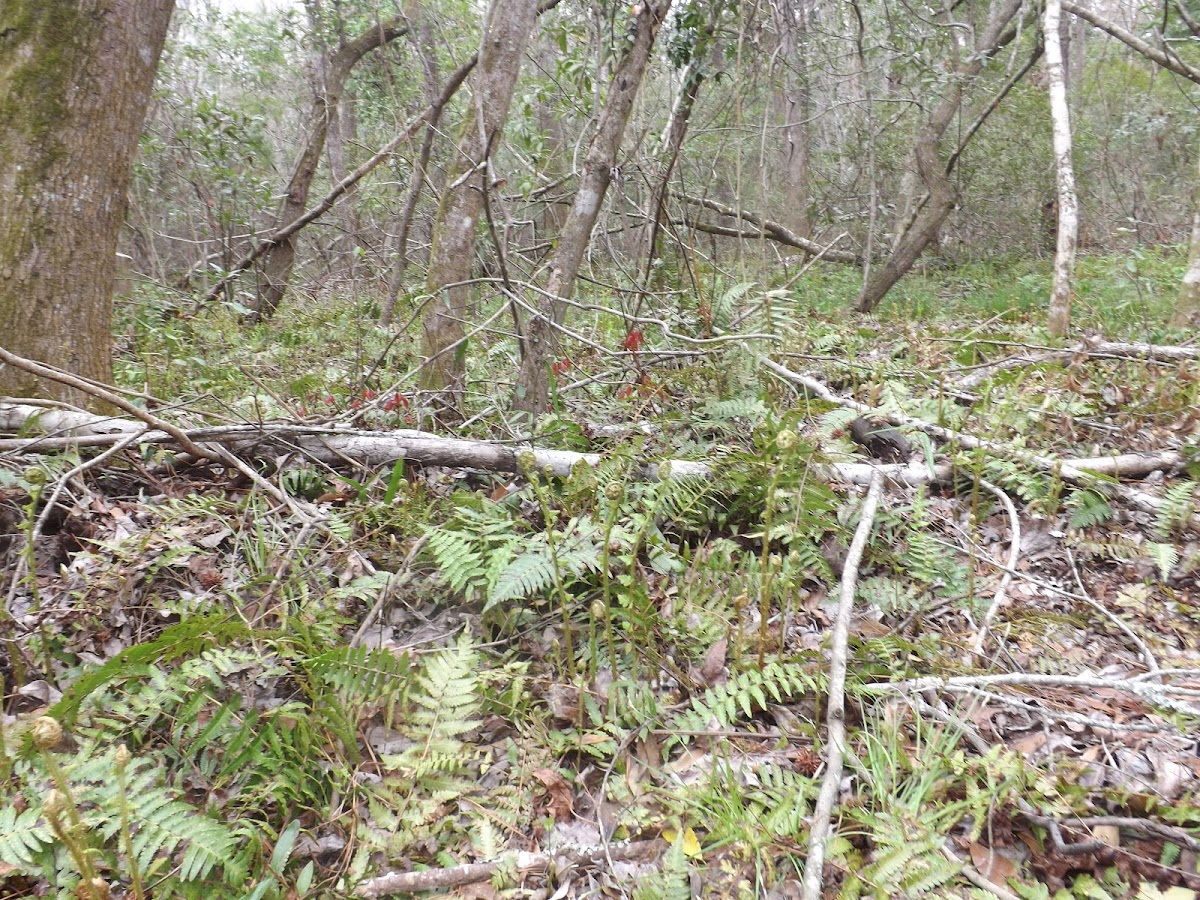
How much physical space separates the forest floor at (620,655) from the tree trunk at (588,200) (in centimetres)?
35

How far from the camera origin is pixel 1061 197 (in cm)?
518

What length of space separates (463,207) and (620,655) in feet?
9.63

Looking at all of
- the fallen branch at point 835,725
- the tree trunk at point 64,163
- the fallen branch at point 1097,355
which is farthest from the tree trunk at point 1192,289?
the tree trunk at point 64,163

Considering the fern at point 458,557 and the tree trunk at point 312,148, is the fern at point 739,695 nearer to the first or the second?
the fern at point 458,557

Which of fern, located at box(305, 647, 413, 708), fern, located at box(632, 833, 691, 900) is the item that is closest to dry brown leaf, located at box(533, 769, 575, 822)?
fern, located at box(632, 833, 691, 900)

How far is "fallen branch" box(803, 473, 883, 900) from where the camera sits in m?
1.53

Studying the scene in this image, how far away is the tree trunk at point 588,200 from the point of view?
3754 mm

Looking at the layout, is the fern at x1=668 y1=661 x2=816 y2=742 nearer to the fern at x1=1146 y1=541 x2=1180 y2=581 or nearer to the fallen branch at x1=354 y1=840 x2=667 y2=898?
the fallen branch at x1=354 y1=840 x2=667 y2=898

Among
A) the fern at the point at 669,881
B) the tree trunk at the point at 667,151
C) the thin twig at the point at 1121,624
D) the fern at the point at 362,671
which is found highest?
the tree trunk at the point at 667,151

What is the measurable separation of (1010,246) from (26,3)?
12.0 m

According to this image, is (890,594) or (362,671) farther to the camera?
(890,594)

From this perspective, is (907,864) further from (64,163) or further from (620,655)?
(64,163)

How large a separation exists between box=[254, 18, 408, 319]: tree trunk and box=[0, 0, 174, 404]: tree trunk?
4322 mm

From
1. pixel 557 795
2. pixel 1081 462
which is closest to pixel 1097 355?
pixel 1081 462
